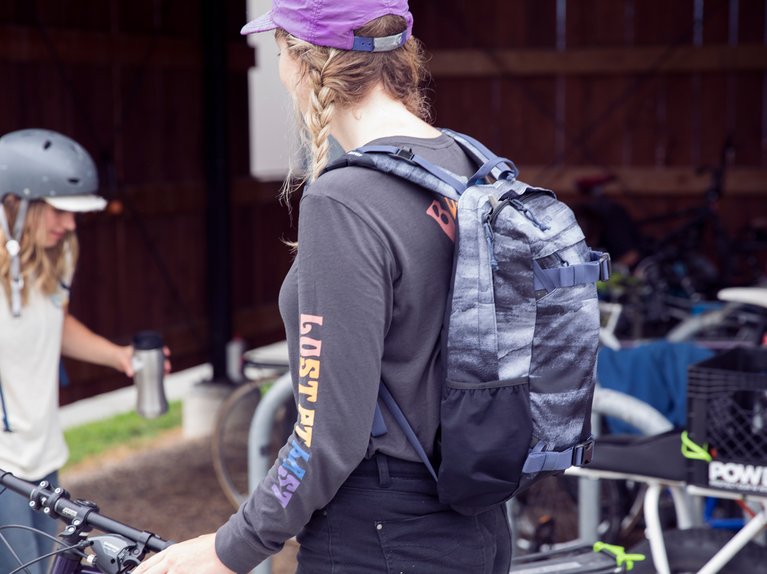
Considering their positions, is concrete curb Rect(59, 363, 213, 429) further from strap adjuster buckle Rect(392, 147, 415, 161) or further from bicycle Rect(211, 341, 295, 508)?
strap adjuster buckle Rect(392, 147, 415, 161)

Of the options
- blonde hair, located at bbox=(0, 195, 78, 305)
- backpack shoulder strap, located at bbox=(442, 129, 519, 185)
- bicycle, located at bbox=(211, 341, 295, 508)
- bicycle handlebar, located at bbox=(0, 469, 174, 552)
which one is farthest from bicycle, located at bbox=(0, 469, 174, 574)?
bicycle, located at bbox=(211, 341, 295, 508)

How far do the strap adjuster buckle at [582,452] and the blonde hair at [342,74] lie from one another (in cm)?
65

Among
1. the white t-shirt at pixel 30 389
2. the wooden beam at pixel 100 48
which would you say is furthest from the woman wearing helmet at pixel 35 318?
the wooden beam at pixel 100 48

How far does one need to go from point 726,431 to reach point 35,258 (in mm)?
2024

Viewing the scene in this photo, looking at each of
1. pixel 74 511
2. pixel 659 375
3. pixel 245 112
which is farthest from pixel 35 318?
pixel 245 112

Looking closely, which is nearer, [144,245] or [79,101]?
[79,101]

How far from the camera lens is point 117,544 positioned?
1.98 m

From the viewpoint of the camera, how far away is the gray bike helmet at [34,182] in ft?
10.7

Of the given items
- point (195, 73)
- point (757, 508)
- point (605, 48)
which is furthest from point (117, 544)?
point (605, 48)

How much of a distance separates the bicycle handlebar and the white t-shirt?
107cm

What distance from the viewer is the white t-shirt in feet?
10.5

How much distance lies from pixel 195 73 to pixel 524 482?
704 cm

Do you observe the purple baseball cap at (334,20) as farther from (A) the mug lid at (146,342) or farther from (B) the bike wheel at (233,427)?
(B) the bike wheel at (233,427)

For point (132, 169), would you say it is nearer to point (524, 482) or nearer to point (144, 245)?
point (144, 245)
